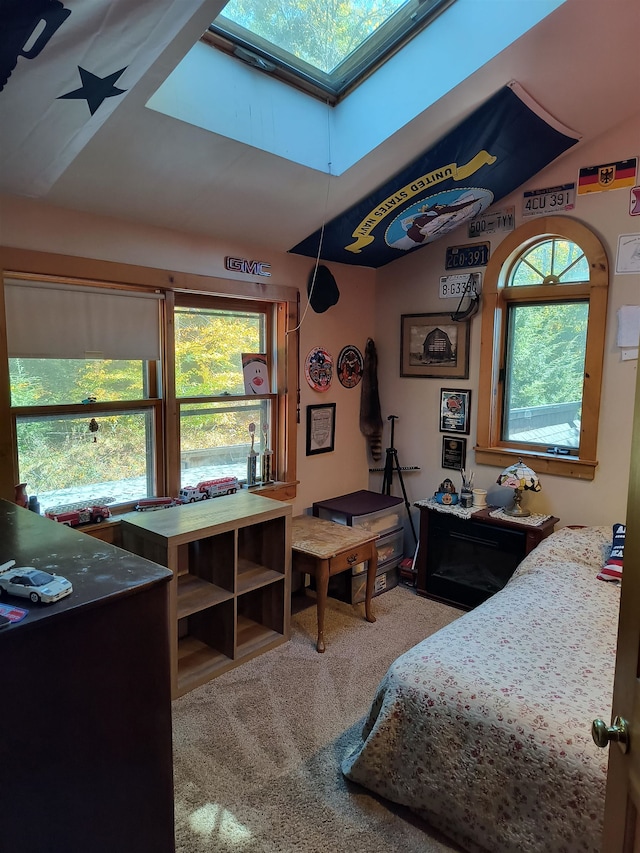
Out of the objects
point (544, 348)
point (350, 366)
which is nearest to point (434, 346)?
point (350, 366)

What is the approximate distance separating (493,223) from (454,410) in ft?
4.02

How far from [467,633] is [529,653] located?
23 centimetres

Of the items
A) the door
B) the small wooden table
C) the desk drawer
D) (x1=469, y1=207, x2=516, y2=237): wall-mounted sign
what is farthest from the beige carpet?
(x1=469, y1=207, x2=516, y2=237): wall-mounted sign

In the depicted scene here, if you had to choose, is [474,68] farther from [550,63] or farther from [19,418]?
[19,418]

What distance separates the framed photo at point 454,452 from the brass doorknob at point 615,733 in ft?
9.22

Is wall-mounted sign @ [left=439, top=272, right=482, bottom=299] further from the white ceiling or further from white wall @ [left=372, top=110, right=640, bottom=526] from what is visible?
the white ceiling

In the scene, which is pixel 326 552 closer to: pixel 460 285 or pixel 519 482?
pixel 519 482

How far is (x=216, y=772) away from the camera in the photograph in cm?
206

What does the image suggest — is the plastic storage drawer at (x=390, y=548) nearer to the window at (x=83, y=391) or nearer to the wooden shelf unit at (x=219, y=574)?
the wooden shelf unit at (x=219, y=574)

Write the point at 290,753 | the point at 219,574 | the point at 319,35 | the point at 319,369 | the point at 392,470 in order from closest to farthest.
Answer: the point at 290,753, the point at 319,35, the point at 219,574, the point at 319,369, the point at 392,470

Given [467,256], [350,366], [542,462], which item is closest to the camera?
[542,462]

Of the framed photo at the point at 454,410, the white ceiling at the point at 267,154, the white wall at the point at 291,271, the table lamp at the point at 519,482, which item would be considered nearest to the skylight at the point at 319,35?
the white ceiling at the point at 267,154

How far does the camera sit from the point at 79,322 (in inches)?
99.7

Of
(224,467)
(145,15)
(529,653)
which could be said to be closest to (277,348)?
(224,467)
